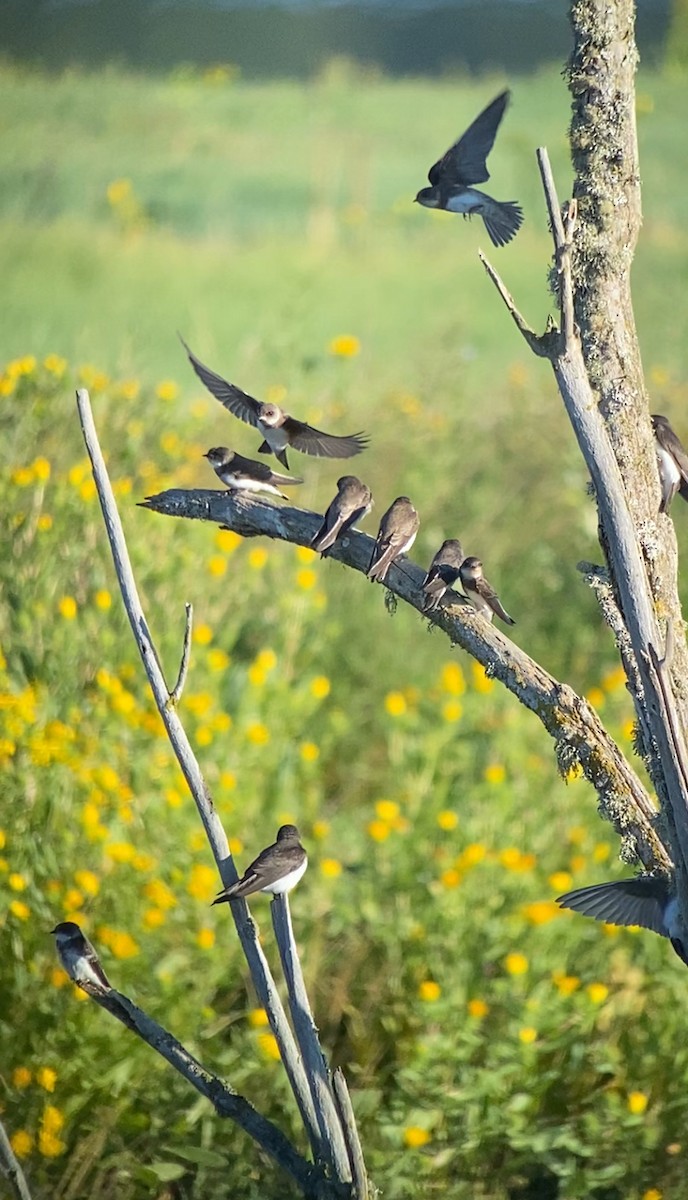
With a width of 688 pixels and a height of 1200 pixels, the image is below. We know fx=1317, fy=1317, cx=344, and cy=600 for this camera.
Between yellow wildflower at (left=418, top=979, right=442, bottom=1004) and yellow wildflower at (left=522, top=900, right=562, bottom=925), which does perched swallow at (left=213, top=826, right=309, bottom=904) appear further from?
yellow wildflower at (left=522, top=900, right=562, bottom=925)

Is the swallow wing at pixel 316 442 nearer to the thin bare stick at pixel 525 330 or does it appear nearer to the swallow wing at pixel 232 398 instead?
the swallow wing at pixel 232 398

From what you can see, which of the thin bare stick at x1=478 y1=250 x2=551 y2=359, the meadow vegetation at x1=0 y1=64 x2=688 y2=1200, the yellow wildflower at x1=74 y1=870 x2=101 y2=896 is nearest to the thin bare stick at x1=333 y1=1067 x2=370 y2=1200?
the meadow vegetation at x1=0 y1=64 x2=688 y2=1200

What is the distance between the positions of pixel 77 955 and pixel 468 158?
6.20 ft

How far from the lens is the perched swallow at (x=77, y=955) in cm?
249

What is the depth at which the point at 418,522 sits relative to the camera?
8.19ft

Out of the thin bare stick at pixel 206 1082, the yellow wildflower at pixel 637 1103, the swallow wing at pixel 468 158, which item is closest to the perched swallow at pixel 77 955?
the thin bare stick at pixel 206 1082

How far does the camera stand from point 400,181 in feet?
42.1

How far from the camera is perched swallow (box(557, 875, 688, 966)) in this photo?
202 centimetres

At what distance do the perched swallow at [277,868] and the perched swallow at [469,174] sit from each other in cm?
137

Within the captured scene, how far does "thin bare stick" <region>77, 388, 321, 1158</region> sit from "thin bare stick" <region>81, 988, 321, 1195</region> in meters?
0.05

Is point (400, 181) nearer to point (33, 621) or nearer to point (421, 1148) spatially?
point (33, 621)

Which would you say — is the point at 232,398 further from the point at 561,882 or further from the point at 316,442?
the point at 561,882

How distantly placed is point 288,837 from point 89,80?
11.4 metres

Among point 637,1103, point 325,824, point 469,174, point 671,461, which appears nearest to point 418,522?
point 671,461
